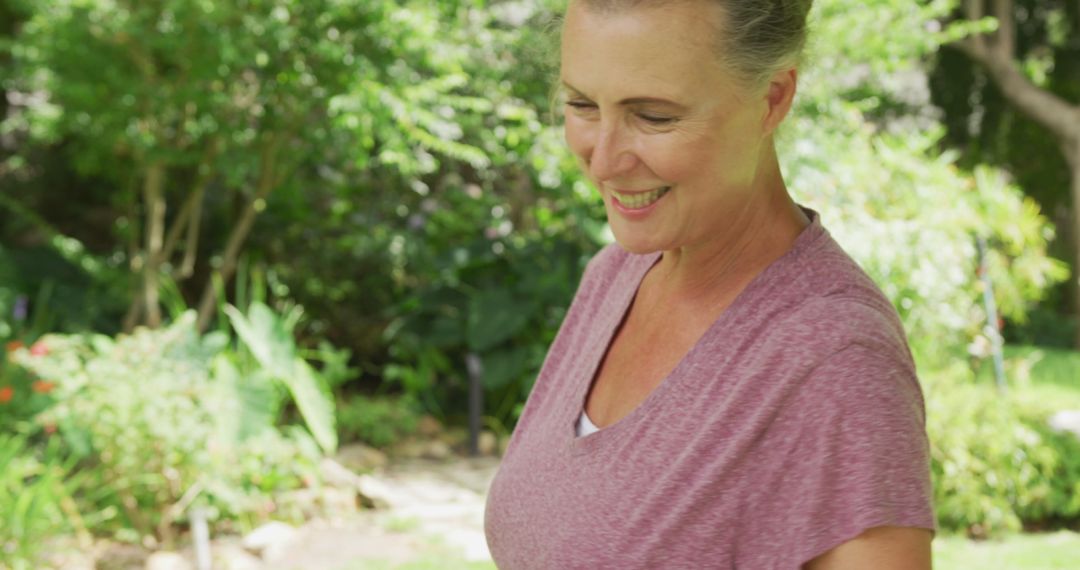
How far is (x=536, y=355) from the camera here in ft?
21.8

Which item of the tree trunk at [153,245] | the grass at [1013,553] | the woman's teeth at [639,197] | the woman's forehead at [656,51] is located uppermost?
the woman's forehead at [656,51]

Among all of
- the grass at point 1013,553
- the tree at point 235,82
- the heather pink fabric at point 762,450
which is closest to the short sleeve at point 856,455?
the heather pink fabric at point 762,450

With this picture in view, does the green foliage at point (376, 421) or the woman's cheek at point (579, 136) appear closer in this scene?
the woman's cheek at point (579, 136)

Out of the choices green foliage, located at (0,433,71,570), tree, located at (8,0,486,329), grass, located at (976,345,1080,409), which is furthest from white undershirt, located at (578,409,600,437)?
grass, located at (976,345,1080,409)

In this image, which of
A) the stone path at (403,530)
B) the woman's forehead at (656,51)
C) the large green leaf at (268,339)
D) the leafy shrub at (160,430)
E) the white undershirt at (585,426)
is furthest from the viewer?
the large green leaf at (268,339)

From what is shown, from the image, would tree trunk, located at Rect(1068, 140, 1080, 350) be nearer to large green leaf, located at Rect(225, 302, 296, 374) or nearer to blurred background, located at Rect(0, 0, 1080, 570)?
blurred background, located at Rect(0, 0, 1080, 570)

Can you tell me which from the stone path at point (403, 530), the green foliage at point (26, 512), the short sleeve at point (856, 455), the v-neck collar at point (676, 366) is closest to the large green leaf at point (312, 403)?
the stone path at point (403, 530)

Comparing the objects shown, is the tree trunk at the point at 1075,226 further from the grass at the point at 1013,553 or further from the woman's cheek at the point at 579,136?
the woman's cheek at the point at 579,136

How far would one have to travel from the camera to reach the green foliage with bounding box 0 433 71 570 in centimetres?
406

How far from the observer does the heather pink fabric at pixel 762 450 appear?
0.98 m

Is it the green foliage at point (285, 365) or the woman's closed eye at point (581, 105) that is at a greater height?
the woman's closed eye at point (581, 105)

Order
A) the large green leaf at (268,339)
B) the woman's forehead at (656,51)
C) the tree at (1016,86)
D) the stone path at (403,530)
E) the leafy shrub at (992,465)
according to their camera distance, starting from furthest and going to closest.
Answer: the tree at (1016,86), the large green leaf at (268,339), the leafy shrub at (992,465), the stone path at (403,530), the woman's forehead at (656,51)

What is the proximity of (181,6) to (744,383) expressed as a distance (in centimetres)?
473

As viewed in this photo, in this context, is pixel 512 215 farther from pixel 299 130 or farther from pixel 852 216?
pixel 852 216
